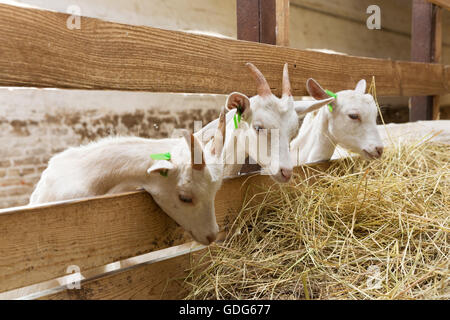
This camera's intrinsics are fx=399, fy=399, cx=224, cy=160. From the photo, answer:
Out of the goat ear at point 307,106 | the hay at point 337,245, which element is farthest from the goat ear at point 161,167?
the goat ear at point 307,106

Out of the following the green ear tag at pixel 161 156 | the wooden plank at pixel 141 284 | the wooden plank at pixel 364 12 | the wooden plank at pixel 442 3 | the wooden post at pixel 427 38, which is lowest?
the wooden plank at pixel 141 284

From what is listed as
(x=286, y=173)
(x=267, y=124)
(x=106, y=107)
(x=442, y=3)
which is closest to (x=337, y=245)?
(x=286, y=173)

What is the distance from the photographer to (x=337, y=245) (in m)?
1.71

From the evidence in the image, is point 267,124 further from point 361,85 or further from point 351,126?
point 361,85

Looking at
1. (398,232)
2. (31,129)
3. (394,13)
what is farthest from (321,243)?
(394,13)

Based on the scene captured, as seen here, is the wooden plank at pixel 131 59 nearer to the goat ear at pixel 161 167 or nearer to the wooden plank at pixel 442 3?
the goat ear at pixel 161 167

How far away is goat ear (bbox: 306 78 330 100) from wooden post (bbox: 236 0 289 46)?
27cm

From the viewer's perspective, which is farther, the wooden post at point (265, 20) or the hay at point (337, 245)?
the wooden post at point (265, 20)

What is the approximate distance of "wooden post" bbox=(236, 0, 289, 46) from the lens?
229cm

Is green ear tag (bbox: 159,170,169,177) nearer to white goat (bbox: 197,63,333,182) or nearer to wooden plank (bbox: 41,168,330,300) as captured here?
wooden plank (bbox: 41,168,330,300)

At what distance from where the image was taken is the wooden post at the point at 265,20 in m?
2.29

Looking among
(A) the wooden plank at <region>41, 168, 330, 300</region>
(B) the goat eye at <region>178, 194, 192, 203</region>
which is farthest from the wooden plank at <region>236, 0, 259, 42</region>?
(A) the wooden plank at <region>41, 168, 330, 300</region>

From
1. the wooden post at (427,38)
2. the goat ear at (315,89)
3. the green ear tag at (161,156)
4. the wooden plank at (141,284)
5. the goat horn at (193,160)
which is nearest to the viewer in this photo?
the wooden plank at (141,284)

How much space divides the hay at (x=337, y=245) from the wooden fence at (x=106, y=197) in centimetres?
13
